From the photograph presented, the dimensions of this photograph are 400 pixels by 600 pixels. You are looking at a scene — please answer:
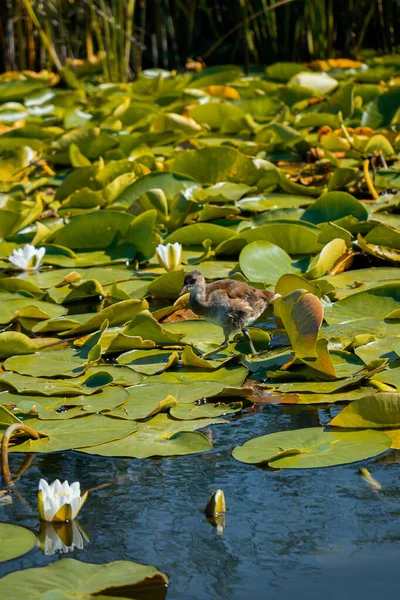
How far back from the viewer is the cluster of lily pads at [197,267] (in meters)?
3.17

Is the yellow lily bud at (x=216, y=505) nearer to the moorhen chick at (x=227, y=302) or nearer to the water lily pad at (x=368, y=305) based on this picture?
the moorhen chick at (x=227, y=302)

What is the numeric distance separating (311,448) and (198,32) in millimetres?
10100

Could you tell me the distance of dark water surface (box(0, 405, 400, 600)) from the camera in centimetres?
215

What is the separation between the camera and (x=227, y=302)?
3.77 m

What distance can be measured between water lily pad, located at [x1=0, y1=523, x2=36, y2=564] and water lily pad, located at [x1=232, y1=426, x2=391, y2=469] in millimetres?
744

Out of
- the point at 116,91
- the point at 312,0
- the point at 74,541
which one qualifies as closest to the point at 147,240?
the point at 74,541

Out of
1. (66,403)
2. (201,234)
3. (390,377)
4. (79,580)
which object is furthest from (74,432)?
(201,234)

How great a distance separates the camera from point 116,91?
9312 mm

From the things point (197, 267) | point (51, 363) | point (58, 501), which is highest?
point (58, 501)

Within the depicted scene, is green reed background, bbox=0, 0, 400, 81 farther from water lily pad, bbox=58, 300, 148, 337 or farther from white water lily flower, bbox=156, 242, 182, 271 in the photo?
water lily pad, bbox=58, 300, 148, 337

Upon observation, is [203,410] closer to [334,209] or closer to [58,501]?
[58,501]

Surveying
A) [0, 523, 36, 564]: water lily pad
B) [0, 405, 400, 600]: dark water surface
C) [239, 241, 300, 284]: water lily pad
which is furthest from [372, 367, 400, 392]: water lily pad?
[0, 523, 36, 564]: water lily pad

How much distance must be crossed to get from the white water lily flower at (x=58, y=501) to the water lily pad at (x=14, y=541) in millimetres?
85

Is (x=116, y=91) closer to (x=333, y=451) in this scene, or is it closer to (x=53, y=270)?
(x=53, y=270)
